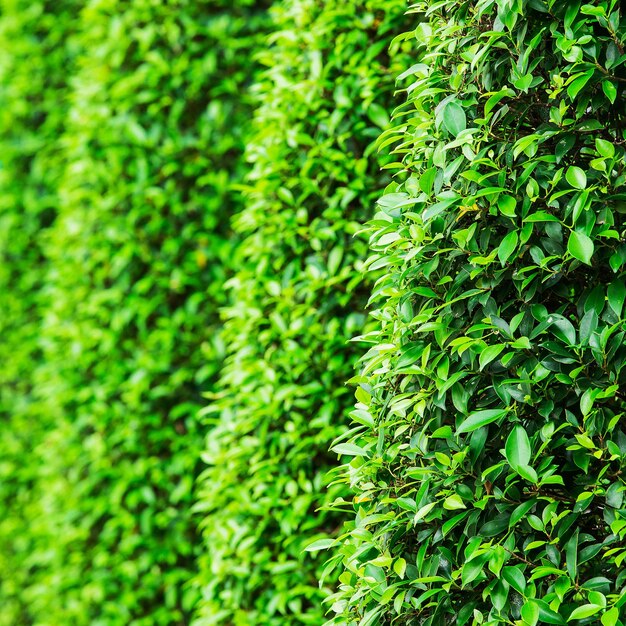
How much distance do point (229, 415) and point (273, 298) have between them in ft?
1.69

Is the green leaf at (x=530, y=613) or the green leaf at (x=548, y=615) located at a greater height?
the green leaf at (x=530, y=613)

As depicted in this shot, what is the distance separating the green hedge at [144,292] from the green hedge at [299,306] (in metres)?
1.01

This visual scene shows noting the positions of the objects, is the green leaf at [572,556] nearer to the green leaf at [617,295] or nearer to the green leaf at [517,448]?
the green leaf at [517,448]

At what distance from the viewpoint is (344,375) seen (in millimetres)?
2854

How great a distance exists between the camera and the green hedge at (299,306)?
2.83m

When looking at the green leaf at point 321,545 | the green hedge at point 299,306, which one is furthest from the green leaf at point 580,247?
the green hedge at point 299,306

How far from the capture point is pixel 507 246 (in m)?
1.79

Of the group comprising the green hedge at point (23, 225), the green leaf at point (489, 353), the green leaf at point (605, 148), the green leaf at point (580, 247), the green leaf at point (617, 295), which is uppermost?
the green leaf at point (605, 148)

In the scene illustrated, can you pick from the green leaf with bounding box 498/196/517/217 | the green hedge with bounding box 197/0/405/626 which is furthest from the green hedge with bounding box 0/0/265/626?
the green leaf with bounding box 498/196/517/217

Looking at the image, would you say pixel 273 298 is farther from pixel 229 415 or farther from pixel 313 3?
pixel 313 3

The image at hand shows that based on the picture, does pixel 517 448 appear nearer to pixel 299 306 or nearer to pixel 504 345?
pixel 504 345

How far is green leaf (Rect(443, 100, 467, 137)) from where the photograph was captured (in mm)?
1893

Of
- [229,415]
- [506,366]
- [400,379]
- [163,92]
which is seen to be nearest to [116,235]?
[163,92]

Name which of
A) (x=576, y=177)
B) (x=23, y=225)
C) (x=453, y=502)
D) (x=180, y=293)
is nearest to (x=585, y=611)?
(x=453, y=502)
